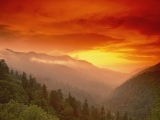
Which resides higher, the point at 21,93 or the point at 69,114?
the point at 21,93

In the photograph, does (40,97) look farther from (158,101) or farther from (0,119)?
(158,101)

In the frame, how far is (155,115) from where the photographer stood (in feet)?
86.7

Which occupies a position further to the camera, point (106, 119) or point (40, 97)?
point (106, 119)

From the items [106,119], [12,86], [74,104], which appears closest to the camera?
[12,86]

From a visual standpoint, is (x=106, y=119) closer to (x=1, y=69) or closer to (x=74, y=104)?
(x=74, y=104)

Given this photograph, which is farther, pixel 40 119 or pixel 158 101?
pixel 40 119

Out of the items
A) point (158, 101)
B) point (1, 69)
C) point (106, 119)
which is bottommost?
point (106, 119)

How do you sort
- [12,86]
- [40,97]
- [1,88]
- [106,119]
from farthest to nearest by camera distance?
[106,119] → [40,97] → [12,86] → [1,88]

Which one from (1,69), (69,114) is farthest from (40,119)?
(1,69)

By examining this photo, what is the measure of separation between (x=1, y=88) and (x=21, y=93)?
10683mm

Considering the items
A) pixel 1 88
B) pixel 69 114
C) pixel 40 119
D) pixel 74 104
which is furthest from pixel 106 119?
pixel 40 119

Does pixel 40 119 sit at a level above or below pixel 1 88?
below

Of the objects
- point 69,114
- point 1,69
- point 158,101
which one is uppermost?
point 1,69

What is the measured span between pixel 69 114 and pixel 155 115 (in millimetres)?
62569
